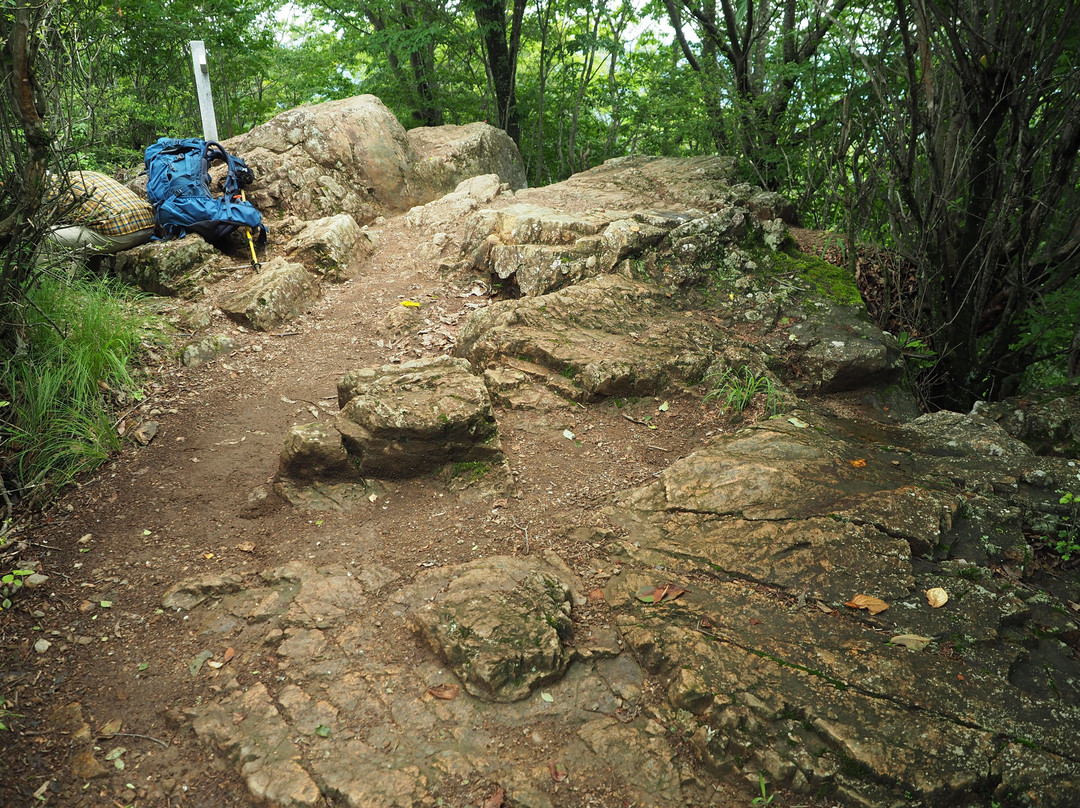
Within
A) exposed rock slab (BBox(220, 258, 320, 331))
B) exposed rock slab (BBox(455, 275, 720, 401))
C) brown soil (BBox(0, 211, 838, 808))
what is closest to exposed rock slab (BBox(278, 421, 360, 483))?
brown soil (BBox(0, 211, 838, 808))

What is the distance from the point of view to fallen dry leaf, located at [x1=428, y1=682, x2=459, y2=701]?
2.54 metres

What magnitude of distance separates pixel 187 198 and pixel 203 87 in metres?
2.11

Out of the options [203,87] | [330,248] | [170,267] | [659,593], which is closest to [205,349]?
[170,267]

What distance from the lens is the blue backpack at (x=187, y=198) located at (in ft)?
20.6

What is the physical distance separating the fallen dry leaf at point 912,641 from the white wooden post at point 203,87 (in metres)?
8.30

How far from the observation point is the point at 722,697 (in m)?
2.40

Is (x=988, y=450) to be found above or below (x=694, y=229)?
below

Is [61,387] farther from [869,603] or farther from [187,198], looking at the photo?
[869,603]

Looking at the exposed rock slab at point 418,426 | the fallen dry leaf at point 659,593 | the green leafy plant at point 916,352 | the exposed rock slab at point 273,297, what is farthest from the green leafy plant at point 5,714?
the green leafy plant at point 916,352

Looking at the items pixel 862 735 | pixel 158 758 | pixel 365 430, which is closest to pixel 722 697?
pixel 862 735

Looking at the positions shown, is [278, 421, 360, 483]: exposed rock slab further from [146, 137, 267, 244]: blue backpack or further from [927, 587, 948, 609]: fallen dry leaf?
[146, 137, 267, 244]: blue backpack

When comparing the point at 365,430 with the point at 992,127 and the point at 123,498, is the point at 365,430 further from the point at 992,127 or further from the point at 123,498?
the point at 992,127

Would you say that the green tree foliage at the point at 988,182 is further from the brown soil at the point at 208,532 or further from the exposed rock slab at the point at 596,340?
the brown soil at the point at 208,532

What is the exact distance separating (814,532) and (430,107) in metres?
11.2
